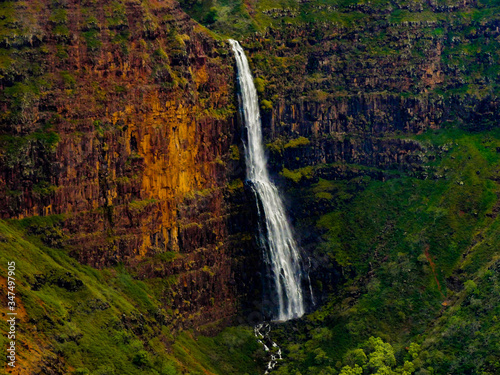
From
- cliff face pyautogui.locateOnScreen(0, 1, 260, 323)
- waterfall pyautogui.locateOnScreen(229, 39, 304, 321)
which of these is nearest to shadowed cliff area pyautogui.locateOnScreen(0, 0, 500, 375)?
cliff face pyautogui.locateOnScreen(0, 1, 260, 323)

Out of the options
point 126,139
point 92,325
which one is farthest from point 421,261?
point 92,325

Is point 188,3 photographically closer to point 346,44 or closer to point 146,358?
point 346,44

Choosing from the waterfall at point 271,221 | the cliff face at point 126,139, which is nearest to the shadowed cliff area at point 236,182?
the cliff face at point 126,139

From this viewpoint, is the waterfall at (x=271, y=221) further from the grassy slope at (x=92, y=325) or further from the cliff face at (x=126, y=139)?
the grassy slope at (x=92, y=325)

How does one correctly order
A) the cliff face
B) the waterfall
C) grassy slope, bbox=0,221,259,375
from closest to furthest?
1. grassy slope, bbox=0,221,259,375
2. the cliff face
3. the waterfall

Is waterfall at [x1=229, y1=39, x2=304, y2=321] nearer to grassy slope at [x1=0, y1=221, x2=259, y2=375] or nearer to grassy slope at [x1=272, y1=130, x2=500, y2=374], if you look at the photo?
grassy slope at [x1=272, y1=130, x2=500, y2=374]

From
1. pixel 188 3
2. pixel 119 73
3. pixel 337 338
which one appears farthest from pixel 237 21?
pixel 337 338

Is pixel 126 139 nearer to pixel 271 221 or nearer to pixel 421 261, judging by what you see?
pixel 271 221
